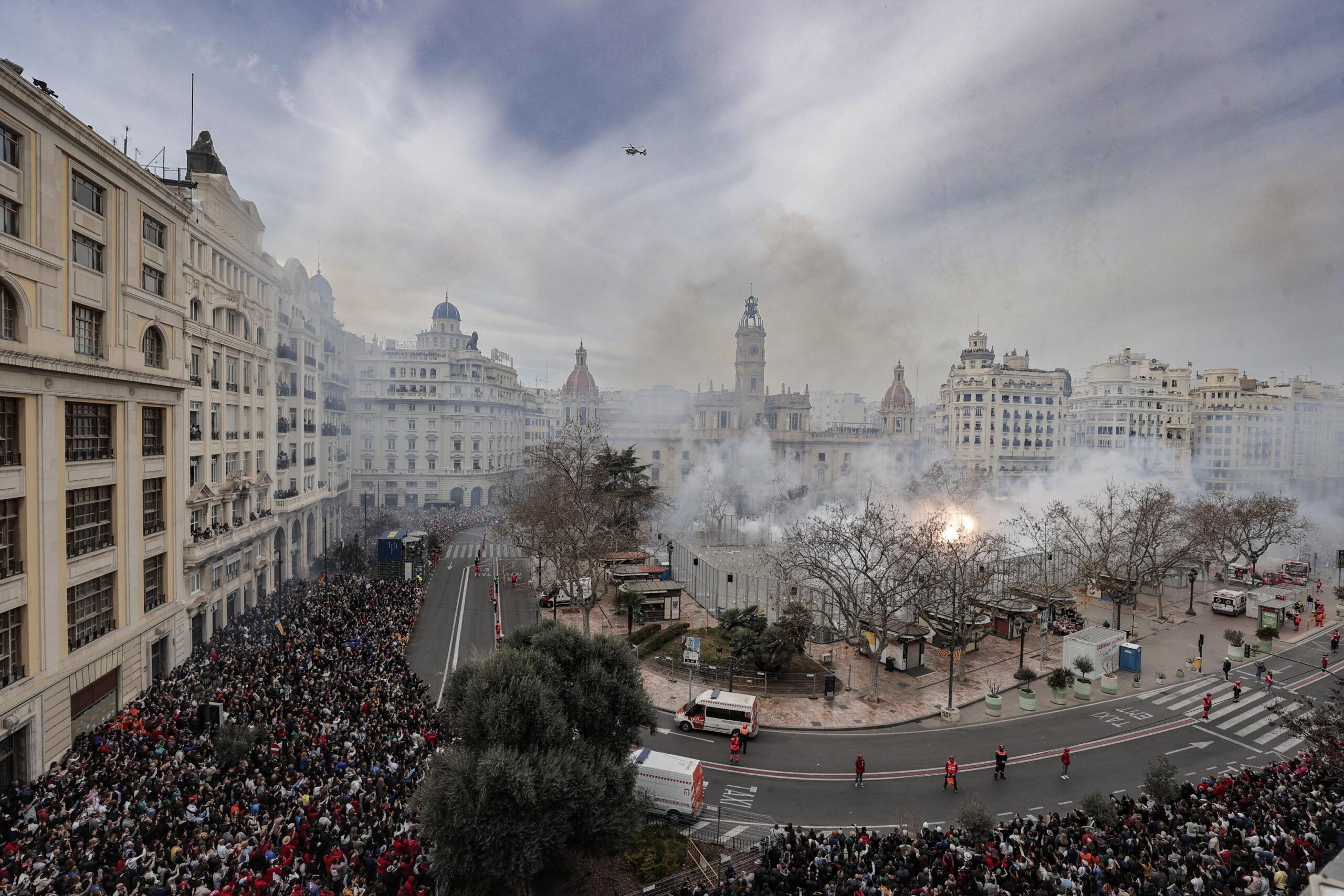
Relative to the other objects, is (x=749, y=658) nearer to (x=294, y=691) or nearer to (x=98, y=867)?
(x=294, y=691)

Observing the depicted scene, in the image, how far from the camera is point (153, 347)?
26672 mm

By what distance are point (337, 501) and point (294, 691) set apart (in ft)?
144

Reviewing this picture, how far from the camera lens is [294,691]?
920 inches

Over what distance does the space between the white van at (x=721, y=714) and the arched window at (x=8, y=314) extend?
78.4 feet

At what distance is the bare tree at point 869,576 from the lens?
29.8m

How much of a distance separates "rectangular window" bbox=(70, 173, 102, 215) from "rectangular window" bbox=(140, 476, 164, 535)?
9.79 m

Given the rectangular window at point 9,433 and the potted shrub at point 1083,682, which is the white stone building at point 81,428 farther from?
the potted shrub at point 1083,682

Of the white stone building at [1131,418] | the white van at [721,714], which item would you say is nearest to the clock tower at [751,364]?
the white stone building at [1131,418]

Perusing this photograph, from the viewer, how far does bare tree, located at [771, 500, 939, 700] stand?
97.7 feet

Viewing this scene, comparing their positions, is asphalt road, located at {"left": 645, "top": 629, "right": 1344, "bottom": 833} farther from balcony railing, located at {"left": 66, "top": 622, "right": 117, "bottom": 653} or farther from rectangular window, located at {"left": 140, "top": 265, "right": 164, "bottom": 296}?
rectangular window, located at {"left": 140, "top": 265, "right": 164, "bottom": 296}

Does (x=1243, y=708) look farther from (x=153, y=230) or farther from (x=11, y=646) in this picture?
(x=153, y=230)

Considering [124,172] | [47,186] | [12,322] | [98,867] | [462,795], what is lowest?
[98,867]

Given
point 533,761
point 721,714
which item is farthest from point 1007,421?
point 533,761

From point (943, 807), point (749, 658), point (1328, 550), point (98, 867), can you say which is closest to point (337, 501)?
point (749, 658)
